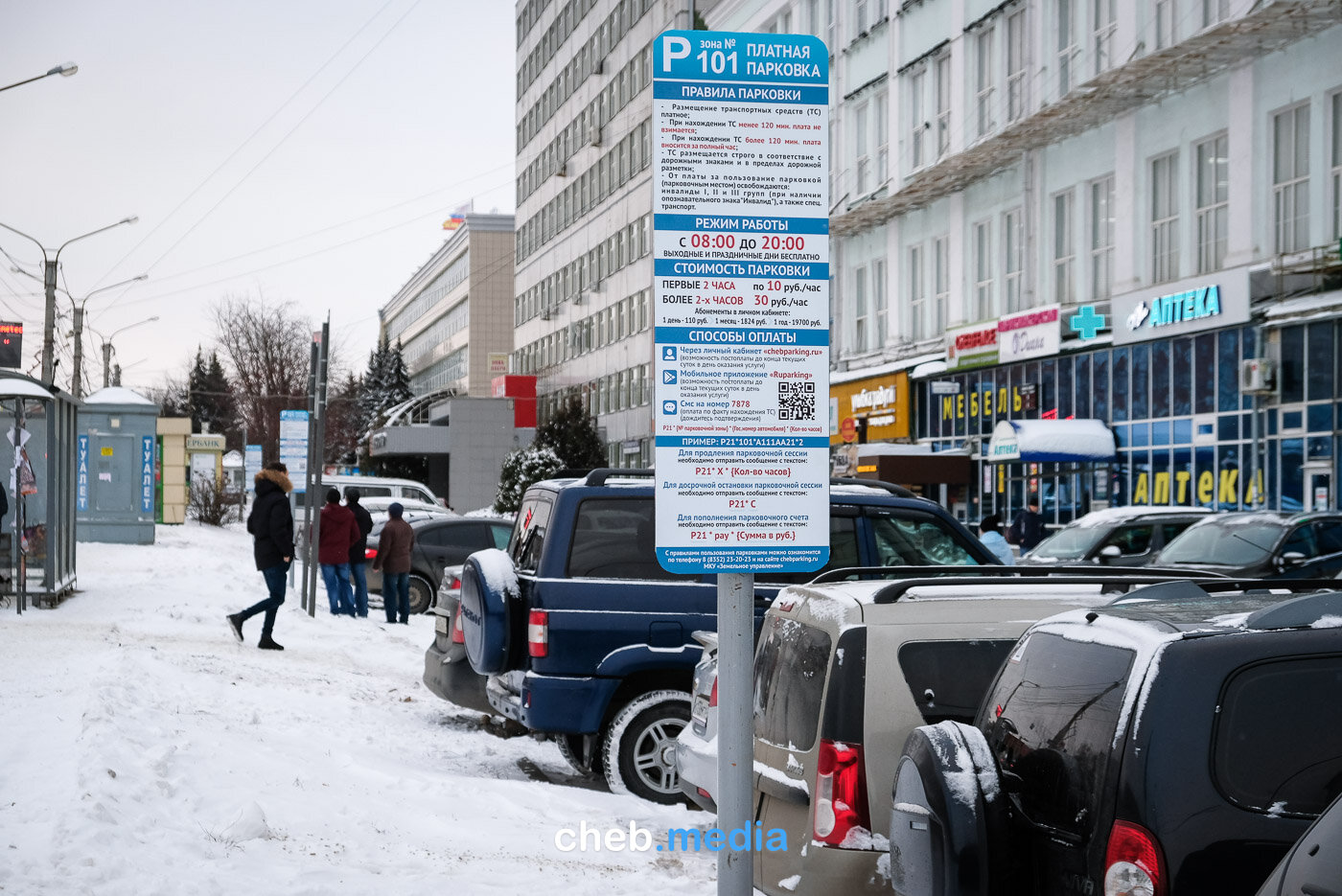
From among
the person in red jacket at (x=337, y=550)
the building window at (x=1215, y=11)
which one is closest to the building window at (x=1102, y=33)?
the building window at (x=1215, y=11)

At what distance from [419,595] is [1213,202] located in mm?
16126

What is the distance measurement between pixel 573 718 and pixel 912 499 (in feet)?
8.23

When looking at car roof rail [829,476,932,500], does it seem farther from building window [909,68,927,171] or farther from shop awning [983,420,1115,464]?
building window [909,68,927,171]

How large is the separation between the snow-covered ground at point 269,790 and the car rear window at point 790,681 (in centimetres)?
115

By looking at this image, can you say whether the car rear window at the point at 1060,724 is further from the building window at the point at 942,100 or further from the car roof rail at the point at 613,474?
the building window at the point at 942,100

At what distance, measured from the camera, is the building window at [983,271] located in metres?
34.6

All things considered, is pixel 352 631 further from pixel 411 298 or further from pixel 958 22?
pixel 411 298

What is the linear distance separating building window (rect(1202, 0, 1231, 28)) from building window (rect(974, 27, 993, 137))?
310 inches

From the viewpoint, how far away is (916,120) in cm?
3791

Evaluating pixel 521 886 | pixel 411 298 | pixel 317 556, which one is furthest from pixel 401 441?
pixel 521 886

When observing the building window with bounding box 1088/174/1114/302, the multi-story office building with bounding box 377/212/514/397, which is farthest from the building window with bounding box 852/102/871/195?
the multi-story office building with bounding box 377/212/514/397

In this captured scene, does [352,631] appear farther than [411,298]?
No

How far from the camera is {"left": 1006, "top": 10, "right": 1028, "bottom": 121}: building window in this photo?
3278 centimetres

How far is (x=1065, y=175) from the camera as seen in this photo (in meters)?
31.6
